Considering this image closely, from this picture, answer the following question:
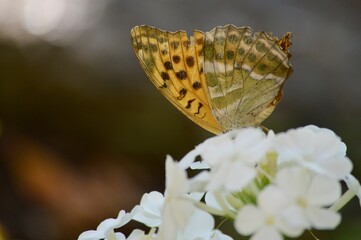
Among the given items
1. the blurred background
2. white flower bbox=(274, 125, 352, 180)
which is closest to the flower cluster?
white flower bbox=(274, 125, 352, 180)

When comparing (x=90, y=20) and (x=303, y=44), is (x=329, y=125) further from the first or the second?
(x=90, y=20)

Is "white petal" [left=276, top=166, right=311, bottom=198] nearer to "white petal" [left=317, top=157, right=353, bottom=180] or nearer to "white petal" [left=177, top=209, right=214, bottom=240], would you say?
"white petal" [left=317, top=157, right=353, bottom=180]

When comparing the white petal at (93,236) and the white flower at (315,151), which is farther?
the white petal at (93,236)

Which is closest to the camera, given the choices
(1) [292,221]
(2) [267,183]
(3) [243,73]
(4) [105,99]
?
(1) [292,221]

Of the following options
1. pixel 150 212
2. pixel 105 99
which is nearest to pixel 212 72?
pixel 150 212

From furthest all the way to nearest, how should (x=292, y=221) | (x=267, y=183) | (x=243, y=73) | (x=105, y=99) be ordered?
(x=105, y=99)
(x=243, y=73)
(x=267, y=183)
(x=292, y=221)

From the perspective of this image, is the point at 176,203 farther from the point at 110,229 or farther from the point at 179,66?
the point at 179,66

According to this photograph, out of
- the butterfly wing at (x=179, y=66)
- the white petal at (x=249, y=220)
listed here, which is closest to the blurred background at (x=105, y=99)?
the butterfly wing at (x=179, y=66)

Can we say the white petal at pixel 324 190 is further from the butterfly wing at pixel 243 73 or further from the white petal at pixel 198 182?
the butterfly wing at pixel 243 73
